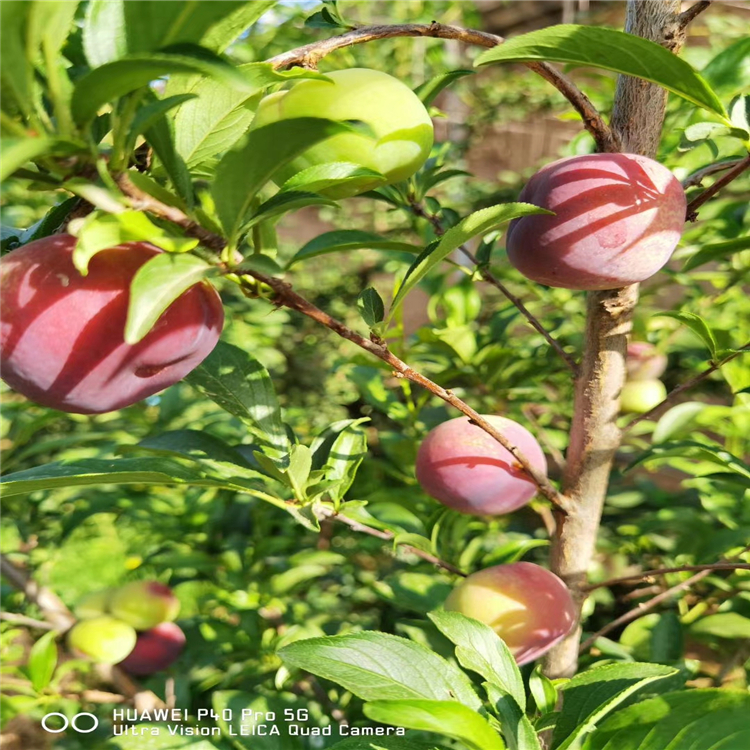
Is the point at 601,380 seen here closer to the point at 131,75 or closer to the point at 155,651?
the point at 131,75

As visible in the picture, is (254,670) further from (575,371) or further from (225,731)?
(575,371)

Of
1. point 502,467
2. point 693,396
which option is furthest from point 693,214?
point 693,396

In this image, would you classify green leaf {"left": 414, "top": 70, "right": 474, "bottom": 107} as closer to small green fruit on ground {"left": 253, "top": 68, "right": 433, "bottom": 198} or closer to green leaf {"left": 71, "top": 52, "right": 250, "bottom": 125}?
small green fruit on ground {"left": 253, "top": 68, "right": 433, "bottom": 198}

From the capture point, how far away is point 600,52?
1.25ft

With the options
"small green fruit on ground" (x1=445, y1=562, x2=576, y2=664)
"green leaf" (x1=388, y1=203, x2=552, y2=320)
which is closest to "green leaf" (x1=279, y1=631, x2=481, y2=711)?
"small green fruit on ground" (x1=445, y1=562, x2=576, y2=664)

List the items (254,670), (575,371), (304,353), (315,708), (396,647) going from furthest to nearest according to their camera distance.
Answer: (304,353) → (254,670) → (315,708) → (575,371) → (396,647)

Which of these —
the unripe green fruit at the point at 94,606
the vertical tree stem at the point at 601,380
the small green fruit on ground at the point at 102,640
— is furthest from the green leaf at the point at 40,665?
the vertical tree stem at the point at 601,380

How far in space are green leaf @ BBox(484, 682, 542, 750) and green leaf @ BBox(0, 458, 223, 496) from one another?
0.24 metres

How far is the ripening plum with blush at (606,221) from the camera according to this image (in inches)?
19.1

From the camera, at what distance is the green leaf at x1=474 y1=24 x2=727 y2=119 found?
1.21 feet

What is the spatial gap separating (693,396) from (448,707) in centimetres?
119

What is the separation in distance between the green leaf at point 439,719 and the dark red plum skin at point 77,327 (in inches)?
8.7

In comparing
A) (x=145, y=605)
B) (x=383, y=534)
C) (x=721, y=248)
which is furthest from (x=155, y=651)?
(x=721, y=248)

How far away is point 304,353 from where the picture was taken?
229 cm
